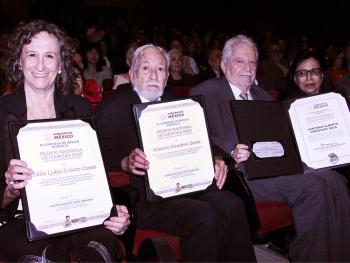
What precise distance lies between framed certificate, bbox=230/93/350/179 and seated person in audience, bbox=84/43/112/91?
4.65 meters

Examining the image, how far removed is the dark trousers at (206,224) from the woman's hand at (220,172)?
10 cm

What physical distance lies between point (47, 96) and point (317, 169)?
1.76m

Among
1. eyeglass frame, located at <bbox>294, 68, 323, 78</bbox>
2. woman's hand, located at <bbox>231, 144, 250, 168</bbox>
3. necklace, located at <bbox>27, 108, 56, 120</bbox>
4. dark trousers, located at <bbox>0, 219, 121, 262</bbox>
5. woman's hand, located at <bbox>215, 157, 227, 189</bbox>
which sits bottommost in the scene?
dark trousers, located at <bbox>0, 219, 121, 262</bbox>

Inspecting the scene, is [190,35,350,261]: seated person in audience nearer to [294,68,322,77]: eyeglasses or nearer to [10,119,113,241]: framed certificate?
[294,68,322,77]: eyeglasses

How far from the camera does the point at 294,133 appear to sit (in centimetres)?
305

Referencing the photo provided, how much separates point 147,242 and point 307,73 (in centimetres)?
211

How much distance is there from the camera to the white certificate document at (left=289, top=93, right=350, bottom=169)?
120 inches

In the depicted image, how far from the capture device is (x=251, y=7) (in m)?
17.2

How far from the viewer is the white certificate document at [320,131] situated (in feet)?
9.97

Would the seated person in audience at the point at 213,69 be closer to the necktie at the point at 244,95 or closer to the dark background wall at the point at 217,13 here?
the necktie at the point at 244,95

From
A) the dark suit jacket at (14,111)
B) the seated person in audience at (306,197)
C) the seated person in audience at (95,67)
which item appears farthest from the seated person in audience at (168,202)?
the seated person in audience at (95,67)

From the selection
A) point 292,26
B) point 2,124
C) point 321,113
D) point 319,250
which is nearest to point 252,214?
point 319,250

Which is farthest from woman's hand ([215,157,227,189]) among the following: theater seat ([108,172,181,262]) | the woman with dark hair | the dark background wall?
the dark background wall

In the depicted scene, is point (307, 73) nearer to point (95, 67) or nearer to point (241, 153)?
point (241, 153)
